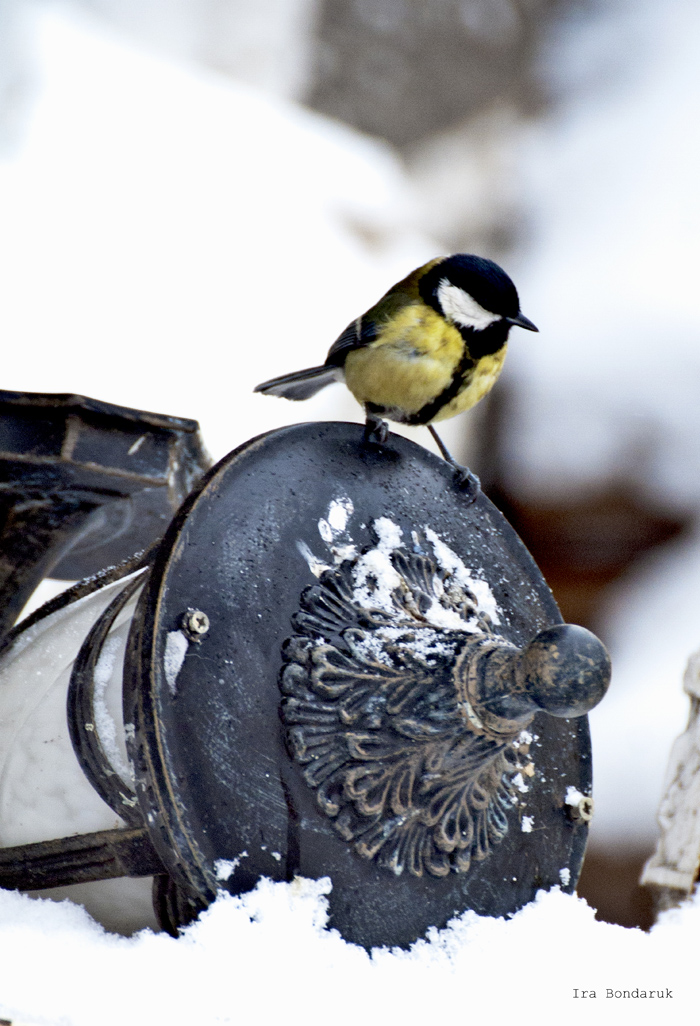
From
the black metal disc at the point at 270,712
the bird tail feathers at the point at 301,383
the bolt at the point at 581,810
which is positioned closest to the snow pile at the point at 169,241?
the bird tail feathers at the point at 301,383

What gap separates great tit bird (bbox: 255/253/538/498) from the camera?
0.70m

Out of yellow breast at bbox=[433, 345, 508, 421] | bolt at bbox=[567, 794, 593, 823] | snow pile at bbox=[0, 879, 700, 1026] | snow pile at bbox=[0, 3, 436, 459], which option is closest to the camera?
snow pile at bbox=[0, 879, 700, 1026]

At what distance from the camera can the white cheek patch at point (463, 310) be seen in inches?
28.0

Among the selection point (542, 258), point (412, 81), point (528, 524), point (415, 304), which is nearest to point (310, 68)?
point (412, 81)

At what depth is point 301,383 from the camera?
2.64 feet

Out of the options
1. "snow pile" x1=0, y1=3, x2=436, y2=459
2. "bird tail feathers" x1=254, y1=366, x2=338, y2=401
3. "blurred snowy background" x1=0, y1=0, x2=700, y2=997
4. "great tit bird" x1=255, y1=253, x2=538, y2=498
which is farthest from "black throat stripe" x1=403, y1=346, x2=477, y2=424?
"snow pile" x1=0, y1=3, x2=436, y2=459

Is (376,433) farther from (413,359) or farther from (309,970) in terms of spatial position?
(309,970)

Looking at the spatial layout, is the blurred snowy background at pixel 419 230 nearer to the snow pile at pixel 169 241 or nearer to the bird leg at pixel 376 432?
the snow pile at pixel 169 241

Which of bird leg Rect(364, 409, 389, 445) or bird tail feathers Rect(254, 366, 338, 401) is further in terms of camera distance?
bird tail feathers Rect(254, 366, 338, 401)

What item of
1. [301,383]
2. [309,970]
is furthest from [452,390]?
[309,970]

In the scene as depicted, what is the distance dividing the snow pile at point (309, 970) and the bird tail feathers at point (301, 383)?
43 centimetres

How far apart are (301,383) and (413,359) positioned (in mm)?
139

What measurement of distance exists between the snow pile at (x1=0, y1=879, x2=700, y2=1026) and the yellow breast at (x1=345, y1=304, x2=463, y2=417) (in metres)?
0.36

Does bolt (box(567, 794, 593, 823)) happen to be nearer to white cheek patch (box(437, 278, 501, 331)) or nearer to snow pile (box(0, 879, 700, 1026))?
snow pile (box(0, 879, 700, 1026))
